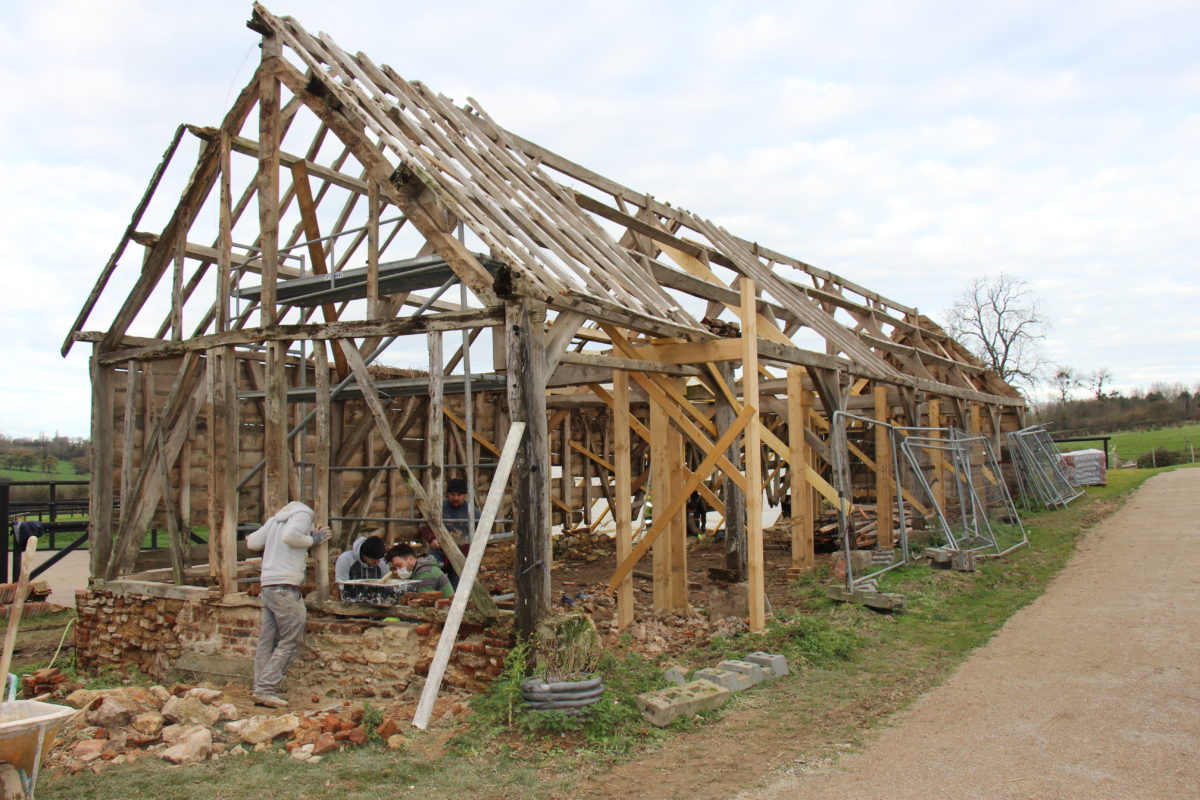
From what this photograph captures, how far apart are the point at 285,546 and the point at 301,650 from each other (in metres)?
0.93

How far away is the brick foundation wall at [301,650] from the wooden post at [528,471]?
39 centimetres

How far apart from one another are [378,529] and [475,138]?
705 centimetres

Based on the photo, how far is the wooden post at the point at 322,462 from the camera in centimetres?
741

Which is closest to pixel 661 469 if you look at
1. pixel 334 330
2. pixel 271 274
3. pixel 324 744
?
pixel 334 330

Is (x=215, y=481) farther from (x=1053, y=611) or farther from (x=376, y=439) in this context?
(x=1053, y=611)

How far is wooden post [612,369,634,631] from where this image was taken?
8.60 metres

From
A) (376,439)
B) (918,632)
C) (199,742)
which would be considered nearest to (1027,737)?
(918,632)

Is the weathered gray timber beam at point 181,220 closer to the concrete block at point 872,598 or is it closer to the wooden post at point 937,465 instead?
the concrete block at point 872,598

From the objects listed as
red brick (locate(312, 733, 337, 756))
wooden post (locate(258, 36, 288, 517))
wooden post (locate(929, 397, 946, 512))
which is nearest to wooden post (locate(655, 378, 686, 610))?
wooden post (locate(258, 36, 288, 517))

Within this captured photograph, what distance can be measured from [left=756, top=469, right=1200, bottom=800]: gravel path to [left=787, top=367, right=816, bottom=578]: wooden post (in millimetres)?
3141

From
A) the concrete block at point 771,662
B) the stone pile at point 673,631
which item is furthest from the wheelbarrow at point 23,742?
the concrete block at point 771,662

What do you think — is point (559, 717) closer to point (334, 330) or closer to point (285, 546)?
point (285, 546)

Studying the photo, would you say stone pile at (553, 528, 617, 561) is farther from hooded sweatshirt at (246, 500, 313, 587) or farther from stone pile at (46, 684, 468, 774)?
stone pile at (46, 684, 468, 774)

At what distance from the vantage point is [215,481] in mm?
8375
